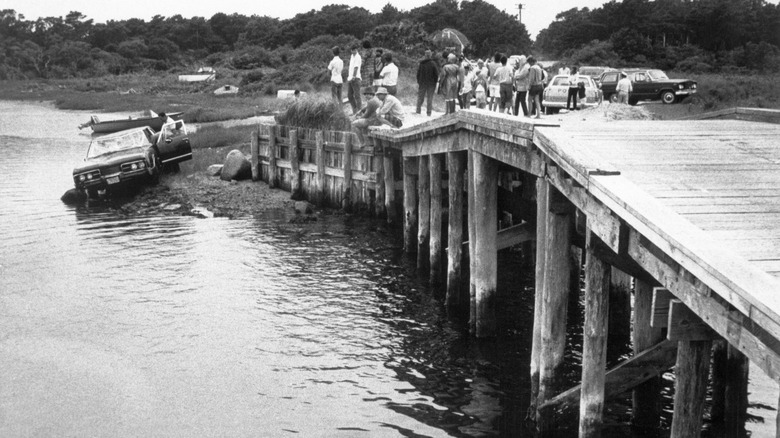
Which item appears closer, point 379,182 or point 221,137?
point 379,182

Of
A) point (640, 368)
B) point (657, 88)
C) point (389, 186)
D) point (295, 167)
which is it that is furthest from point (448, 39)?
point (640, 368)

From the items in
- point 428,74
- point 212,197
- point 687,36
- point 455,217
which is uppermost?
point 687,36

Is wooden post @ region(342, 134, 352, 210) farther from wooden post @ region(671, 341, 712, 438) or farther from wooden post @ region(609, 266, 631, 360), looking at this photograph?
wooden post @ region(671, 341, 712, 438)

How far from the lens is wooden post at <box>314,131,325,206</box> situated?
24047mm

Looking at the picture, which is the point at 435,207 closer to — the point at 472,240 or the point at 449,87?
the point at 472,240

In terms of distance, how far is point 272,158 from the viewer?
26.2m

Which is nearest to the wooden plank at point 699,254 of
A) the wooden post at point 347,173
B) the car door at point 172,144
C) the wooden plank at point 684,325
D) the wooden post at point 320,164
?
the wooden plank at point 684,325

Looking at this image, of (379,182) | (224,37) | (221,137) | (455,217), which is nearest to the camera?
(455,217)

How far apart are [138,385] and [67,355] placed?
1.99 metres

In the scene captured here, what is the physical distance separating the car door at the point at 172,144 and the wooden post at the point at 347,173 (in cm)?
730

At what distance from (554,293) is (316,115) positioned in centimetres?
1624

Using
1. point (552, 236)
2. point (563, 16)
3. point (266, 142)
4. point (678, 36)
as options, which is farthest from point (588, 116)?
point (563, 16)

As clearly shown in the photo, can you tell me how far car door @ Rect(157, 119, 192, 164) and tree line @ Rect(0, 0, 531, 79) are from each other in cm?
2474

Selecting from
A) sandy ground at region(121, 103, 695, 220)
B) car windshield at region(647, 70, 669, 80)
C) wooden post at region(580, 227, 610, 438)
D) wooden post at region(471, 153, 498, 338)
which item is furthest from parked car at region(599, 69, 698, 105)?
wooden post at region(580, 227, 610, 438)
